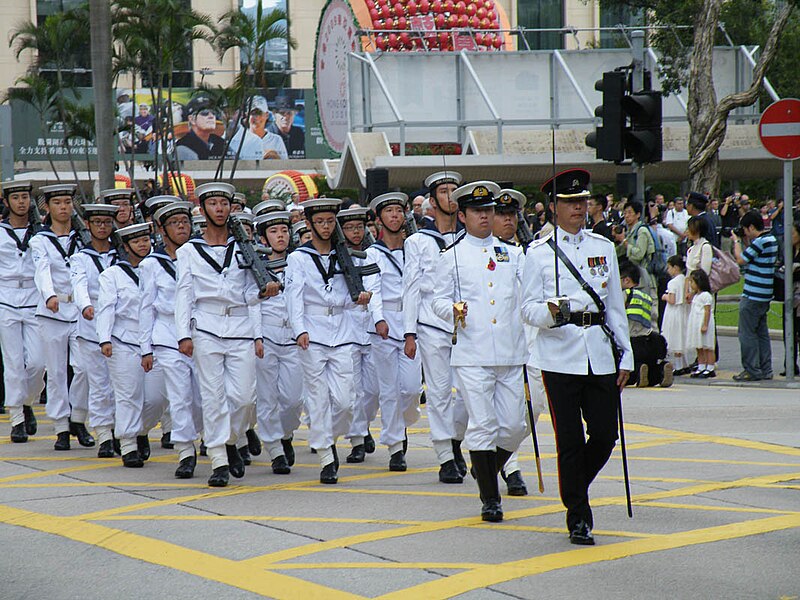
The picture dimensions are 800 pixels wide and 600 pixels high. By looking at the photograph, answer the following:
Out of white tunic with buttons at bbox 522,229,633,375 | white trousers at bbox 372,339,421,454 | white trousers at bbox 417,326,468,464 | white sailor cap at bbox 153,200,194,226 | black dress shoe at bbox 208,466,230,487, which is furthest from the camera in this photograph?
white sailor cap at bbox 153,200,194,226

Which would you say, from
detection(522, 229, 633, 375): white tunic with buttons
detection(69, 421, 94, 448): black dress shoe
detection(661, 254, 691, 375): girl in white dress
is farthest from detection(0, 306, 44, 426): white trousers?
detection(661, 254, 691, 375): girl in white dress

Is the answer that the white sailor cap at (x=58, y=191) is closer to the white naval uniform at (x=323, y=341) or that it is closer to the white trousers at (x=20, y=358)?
the white trousers at (x=20, y=358)

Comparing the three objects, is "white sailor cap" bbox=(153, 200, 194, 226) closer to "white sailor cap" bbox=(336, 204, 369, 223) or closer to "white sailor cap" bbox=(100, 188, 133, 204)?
"white sailor cap" bbox=(336, 204, 369, 223)

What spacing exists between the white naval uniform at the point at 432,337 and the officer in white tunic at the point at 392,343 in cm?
74

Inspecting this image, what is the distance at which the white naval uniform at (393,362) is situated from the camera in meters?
10.4

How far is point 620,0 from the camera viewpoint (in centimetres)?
3653

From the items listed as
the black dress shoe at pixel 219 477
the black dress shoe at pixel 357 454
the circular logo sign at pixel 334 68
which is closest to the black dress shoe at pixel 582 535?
the black dress shoe at pixel 219 477

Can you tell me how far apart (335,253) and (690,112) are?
67.1ft

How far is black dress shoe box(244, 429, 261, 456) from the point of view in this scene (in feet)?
37.7

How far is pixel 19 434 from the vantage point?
12.4 metres

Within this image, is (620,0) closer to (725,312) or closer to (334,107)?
(334,107)

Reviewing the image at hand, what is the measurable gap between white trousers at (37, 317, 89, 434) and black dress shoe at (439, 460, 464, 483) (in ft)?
12.9

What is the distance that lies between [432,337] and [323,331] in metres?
0.90

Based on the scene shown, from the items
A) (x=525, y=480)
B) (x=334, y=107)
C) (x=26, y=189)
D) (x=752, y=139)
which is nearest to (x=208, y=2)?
(x=334, y=107)
